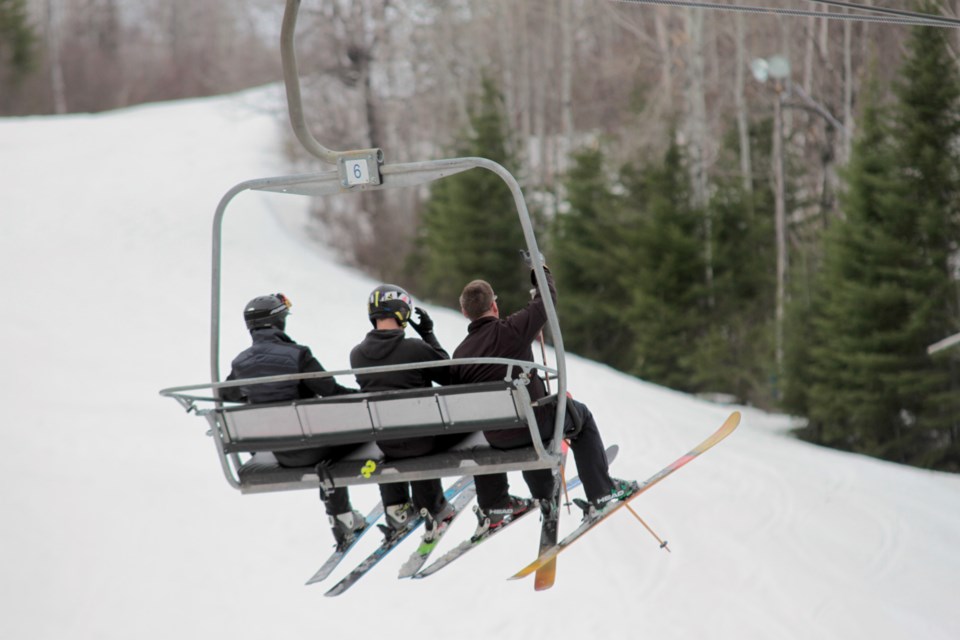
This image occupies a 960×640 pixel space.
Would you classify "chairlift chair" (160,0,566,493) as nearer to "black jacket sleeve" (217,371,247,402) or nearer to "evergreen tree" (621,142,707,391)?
"black jacket sleeve" (217,371,247,402)

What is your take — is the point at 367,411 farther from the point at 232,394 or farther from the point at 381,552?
the point at 381,552

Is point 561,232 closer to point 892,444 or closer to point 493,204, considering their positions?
point 493,204

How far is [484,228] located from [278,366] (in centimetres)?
1942

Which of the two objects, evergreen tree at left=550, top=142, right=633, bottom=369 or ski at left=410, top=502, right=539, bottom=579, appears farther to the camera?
evergreen tree at left=550, top=142, right=633, bottom=369

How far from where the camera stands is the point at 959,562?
41.2 feet

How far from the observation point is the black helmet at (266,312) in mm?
5340

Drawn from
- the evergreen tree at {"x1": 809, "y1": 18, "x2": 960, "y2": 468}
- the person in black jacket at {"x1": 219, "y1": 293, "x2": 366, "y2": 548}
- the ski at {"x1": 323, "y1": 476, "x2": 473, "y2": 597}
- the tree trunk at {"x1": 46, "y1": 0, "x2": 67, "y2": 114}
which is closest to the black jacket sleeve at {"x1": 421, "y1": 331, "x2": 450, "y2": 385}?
the person in black jacket at {"x1": 219, "y1": 293, "x2": 366, "y2": 548}

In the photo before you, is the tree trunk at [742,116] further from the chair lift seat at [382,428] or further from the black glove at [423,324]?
the chair lift seat at [382,428]

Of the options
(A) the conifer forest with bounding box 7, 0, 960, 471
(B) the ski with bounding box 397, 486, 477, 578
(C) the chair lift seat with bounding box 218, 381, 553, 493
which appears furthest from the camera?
(A) the conifer forest with bounding box 7, 0, 960, 471

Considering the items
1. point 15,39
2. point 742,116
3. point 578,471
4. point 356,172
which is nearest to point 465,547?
point 578,471

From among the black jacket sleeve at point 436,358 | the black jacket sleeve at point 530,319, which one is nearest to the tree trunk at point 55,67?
the black jacket sleeve at point 436,358

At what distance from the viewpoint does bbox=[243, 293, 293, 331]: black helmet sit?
5.34 meters

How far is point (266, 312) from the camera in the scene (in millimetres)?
5348

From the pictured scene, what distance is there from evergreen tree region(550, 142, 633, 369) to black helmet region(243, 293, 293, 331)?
19193 mm
